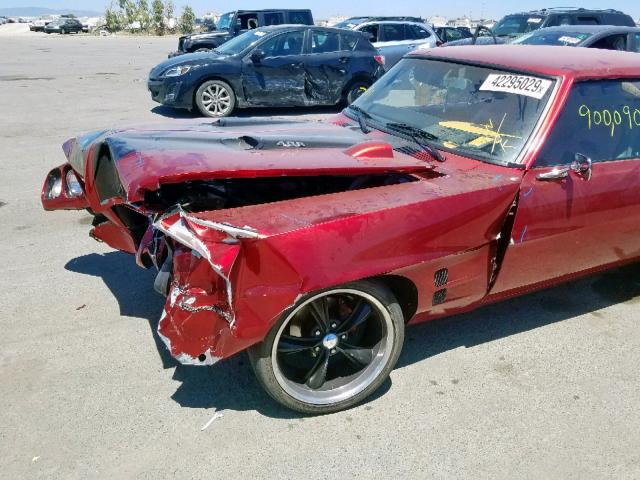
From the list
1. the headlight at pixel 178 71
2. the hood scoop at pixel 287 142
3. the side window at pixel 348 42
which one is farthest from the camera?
the side window at pixel 348 42

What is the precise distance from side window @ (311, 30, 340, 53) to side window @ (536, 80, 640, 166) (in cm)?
749

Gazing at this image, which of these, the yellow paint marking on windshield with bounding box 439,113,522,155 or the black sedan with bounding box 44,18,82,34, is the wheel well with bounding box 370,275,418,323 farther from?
the black sedan with bounding box 44,18,82,34

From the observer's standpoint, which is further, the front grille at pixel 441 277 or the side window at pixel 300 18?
the side window at pixel 300 18

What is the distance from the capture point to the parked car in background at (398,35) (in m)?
14.0

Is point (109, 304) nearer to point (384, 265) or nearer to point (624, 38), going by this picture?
point (384, 265)

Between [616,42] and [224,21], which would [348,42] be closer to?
[616,42]

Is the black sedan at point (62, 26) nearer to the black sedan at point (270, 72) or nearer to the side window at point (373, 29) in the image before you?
the side window at point (373, 29)

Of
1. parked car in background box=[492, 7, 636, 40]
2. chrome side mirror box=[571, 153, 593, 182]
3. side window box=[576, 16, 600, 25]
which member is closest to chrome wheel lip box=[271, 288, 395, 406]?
chrome side mirror box=[571, 153, 593, 182]

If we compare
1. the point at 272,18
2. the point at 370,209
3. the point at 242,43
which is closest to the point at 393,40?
the point at 272,18

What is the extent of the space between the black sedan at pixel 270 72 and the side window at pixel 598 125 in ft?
23.4

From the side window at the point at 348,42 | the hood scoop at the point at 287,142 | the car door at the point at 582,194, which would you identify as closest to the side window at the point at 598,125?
the car door at the point at 582,194

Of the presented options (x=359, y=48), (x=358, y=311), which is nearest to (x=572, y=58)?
(x=358, y=311)

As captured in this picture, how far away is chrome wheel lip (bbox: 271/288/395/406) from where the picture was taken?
252 centimetres

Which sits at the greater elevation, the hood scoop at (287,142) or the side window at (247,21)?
the side window at (247,21)
